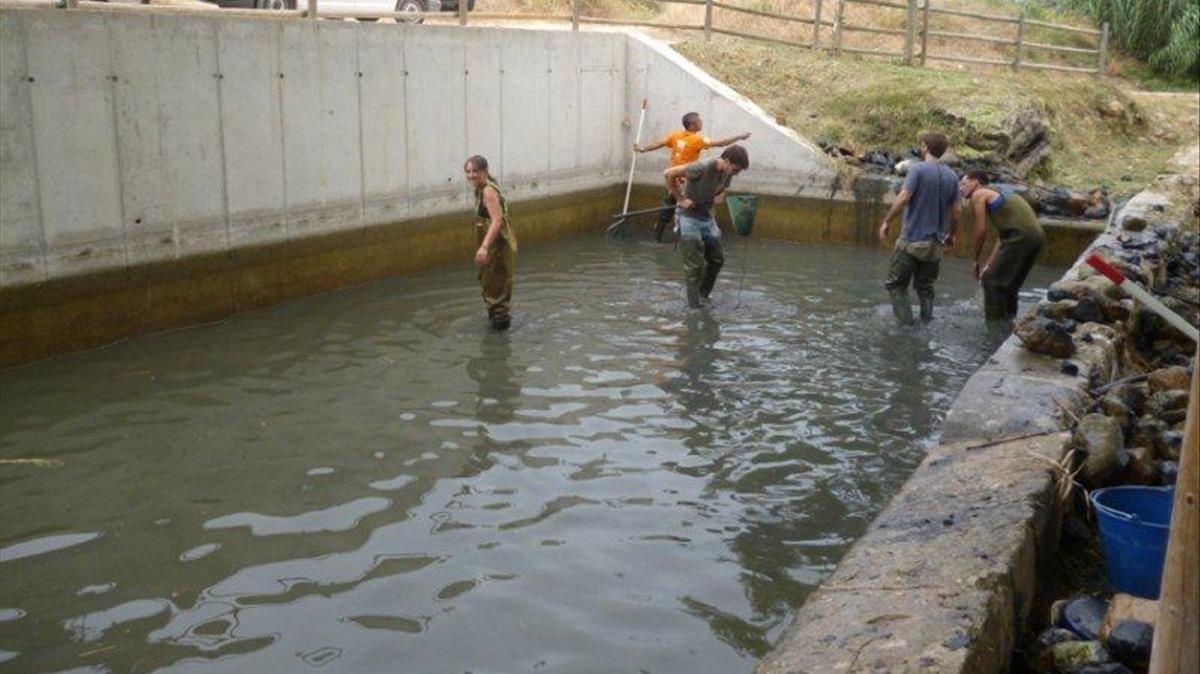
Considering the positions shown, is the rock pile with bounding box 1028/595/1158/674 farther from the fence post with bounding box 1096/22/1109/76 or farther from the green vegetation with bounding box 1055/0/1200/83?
the green vegetation with bounding box 1055/0/1200/83

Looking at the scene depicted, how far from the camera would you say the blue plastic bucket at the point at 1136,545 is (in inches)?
212

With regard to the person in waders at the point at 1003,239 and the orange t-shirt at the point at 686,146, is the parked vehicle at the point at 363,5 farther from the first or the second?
the person in waders at the point at 1003,239

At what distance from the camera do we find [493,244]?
1209 centimetres

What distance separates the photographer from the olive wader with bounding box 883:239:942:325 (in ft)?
41.5

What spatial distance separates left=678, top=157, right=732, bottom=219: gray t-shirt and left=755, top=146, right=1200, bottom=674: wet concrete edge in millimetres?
5351

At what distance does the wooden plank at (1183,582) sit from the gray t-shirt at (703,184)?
9.97 metres

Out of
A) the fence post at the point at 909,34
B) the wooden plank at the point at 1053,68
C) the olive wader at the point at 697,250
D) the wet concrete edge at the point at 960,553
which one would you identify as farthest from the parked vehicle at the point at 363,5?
the wet concrete edge at the point at 960,553

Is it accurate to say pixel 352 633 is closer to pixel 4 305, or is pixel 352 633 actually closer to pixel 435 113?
pixel 4 305

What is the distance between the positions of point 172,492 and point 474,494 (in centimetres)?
201

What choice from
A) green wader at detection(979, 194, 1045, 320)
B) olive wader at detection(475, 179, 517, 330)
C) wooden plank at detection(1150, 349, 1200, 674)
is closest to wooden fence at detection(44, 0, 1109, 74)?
olive wader at detection(475, 179, 517, 330)

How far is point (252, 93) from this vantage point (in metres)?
13.2

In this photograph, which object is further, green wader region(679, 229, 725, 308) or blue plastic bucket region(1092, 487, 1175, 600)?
green wader region(679, 229, 725, 308)

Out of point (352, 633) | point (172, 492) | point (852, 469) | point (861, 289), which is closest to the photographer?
point (352, 633)

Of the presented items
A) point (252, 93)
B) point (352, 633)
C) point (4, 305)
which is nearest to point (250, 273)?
point (252, 93)
